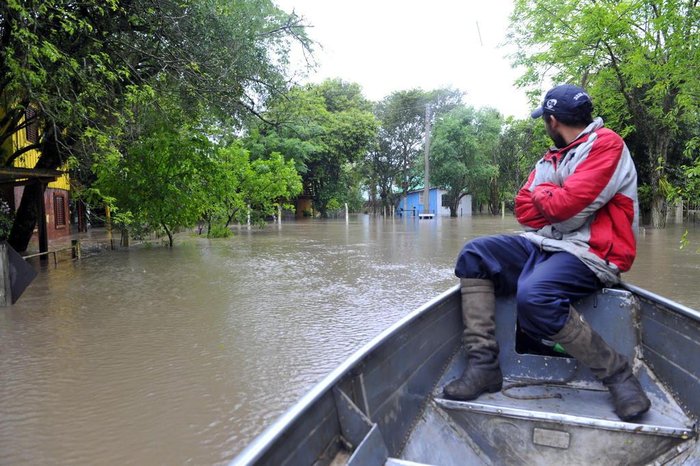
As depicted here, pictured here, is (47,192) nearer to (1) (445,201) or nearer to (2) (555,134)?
(2) (555,134)

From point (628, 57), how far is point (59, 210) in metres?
22.4

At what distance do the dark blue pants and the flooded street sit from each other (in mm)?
A: 1766

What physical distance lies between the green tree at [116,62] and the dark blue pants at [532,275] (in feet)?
17.1

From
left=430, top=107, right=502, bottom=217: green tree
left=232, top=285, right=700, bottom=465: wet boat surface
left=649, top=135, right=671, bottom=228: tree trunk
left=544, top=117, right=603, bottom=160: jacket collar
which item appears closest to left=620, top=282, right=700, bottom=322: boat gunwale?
left=232, top=285, right=700, bottom=465: wet boat surface

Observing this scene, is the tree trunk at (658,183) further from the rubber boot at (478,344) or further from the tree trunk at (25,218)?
the tree trunk at (25,218)

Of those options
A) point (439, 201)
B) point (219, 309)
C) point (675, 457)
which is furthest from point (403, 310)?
point (439, 201)

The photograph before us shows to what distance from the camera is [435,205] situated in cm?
4975

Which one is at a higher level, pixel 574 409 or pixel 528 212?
pixel 528 212

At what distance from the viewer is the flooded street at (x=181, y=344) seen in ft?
10.7

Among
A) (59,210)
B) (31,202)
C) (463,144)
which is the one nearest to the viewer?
(31,202)

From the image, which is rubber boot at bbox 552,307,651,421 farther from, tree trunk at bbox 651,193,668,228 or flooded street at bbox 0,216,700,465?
tree trunk at bbox 651,193,668,228

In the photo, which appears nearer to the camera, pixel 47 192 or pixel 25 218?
pixel 25 218

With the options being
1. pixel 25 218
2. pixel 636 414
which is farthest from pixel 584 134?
pixel 25 218

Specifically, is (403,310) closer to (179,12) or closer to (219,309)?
(219,309)
